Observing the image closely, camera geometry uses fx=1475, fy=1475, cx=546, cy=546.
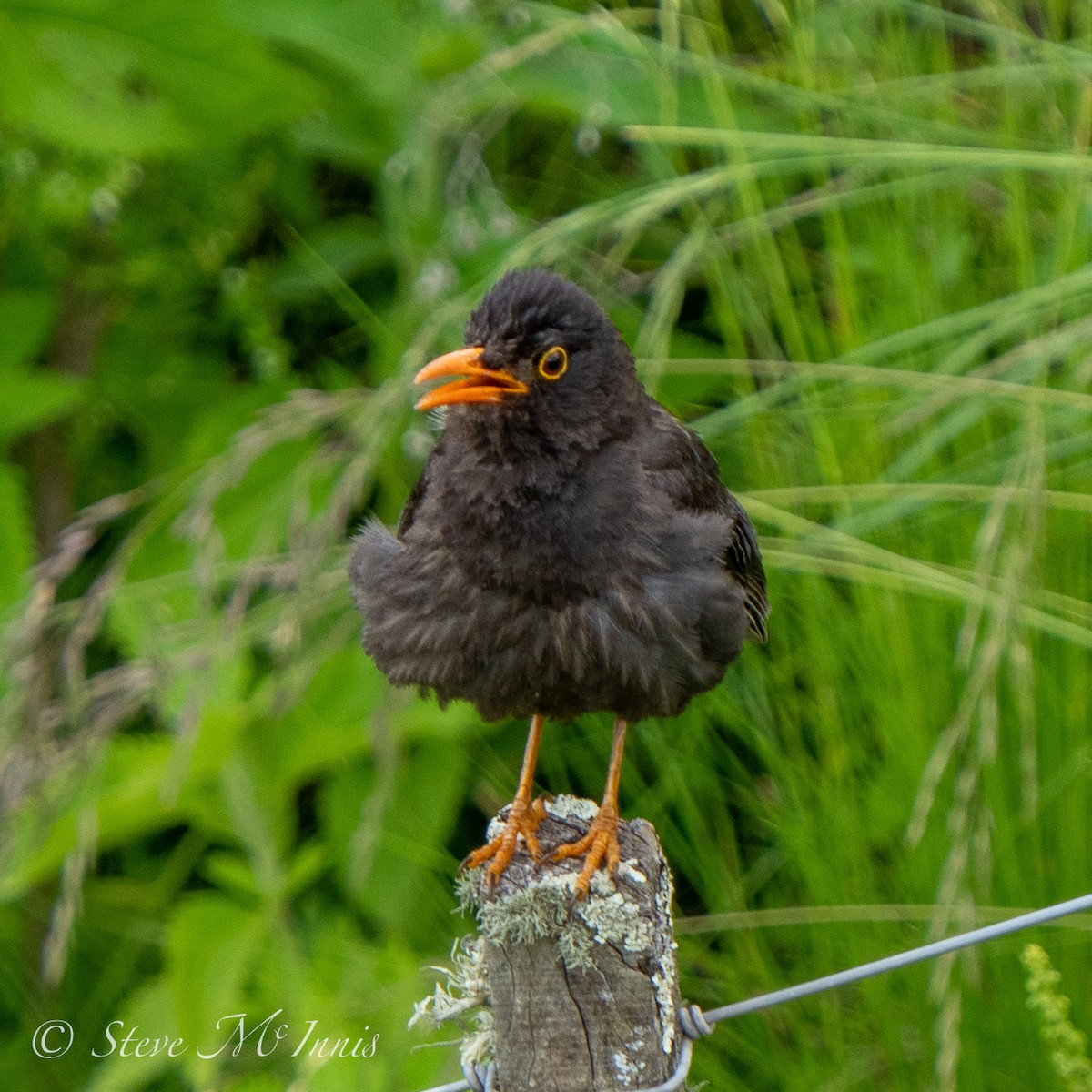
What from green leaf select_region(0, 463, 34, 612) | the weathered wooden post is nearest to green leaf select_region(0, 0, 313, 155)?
green leaf select_region(0, 463, 34, 612)

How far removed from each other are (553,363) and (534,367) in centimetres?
4

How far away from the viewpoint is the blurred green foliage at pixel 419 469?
3035 mm

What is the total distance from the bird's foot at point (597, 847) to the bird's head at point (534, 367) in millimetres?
722

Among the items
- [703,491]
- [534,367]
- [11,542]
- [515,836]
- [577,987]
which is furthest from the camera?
[11,542]

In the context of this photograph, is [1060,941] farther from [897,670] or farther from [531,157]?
[531,157]

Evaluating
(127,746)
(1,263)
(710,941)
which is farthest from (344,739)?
(1,263)

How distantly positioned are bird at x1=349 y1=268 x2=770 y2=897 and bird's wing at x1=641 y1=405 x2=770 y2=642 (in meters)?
0.01

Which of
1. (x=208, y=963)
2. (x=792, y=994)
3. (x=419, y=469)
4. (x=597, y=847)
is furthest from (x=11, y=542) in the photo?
(x=792, y=994)

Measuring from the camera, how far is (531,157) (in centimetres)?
498

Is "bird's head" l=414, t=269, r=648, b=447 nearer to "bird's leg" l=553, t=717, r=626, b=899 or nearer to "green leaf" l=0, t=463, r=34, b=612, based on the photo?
"bird's leg" l=553, t=717, r=626, b=899

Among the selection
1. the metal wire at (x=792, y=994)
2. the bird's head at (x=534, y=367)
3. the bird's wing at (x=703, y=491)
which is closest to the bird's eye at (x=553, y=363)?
the bird's head at (x=534, y=367)

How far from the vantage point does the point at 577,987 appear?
2.14m

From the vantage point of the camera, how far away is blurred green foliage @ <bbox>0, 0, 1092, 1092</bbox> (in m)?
3.04
